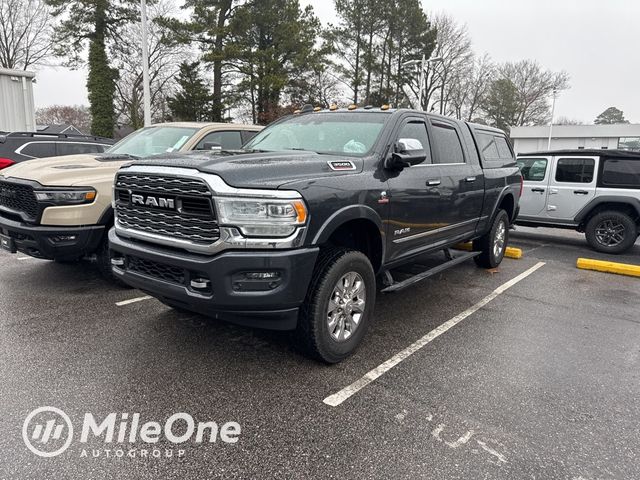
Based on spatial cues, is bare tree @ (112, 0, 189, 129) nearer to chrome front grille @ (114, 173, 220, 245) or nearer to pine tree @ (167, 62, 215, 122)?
pine tree @ (167, 62, 215, 122)

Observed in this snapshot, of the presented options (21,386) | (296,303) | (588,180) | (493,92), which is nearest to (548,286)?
(588,180)

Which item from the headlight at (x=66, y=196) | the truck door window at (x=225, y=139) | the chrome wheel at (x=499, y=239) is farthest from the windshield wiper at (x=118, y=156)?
the chrome wheel at (x=499, y=239)

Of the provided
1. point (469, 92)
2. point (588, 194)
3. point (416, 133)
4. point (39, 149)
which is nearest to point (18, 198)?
point (39, 149)

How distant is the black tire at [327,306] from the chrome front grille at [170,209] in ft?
2.68

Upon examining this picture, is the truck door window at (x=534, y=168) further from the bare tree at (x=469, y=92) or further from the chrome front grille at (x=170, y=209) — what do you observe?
the bare tree at (x=469, y=92)

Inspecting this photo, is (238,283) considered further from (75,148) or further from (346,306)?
(75,148)

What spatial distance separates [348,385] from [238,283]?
1.11m

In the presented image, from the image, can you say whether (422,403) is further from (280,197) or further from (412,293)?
(412,293)

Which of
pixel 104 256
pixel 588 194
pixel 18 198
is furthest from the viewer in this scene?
pixel 588 194

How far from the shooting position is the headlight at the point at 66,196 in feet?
15.2

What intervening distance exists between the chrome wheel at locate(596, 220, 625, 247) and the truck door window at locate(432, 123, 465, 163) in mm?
4749

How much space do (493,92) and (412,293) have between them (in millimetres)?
49616

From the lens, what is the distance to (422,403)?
299cm

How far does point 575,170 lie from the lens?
855cm
